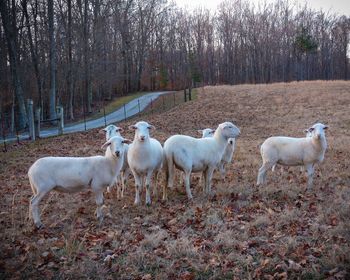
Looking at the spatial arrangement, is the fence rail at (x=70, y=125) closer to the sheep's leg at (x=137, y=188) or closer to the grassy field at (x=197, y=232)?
the grassy field at (x=197, y=232)

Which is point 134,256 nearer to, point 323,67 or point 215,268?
point 215,268

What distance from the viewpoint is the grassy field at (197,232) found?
19.2 feet

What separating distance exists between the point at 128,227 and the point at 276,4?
92757mm

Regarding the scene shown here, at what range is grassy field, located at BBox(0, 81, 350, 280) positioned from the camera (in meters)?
5.86

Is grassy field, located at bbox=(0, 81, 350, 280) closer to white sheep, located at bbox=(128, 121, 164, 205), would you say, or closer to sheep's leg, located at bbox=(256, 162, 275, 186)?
sheep's leg, located at bbox=(256, 162, 275, 186)

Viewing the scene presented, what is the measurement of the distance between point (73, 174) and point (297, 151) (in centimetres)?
645

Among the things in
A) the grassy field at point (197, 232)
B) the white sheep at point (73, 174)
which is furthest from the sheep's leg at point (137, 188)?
the white sheep at point (73, 174)

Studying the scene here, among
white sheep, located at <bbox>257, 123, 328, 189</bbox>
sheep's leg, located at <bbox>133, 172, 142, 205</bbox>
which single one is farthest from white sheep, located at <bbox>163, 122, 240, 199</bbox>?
white sheep, located at <bbox>257, 123, 328, 189</bbox>

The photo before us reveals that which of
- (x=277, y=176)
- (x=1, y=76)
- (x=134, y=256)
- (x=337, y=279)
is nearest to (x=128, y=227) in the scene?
(x=134, y=256)

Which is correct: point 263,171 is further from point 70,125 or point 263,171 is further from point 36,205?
point 70,125

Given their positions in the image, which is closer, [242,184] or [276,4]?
[242,184]

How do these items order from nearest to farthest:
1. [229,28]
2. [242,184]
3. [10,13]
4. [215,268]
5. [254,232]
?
[215,268], [254,232], [242,184], [10,13], [229,28]

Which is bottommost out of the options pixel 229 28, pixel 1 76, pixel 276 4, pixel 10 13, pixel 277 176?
pixel 277 176

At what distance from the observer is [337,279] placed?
539 cm
